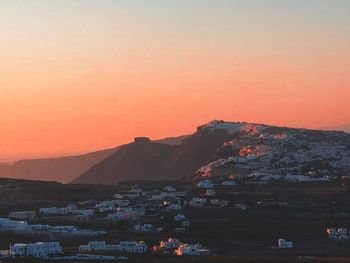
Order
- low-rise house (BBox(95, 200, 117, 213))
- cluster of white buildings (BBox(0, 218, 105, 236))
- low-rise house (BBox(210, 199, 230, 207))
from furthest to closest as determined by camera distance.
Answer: low-rise house (BBox(210, 199, 230, 207)), low-rise house (BBox(95, 200, 117, 213)), cluster of white buildings (BBox(0, 218, 105, 236))

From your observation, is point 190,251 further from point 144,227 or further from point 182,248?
point 144,227

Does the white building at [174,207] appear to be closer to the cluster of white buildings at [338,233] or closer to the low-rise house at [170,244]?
the cluster of white buildings at [338,233]

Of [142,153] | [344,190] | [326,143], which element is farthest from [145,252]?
[142,153]

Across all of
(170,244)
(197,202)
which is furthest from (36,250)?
(197,202)

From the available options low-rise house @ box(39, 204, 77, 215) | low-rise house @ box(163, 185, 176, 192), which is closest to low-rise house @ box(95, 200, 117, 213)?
low-rise house @ box(39, 204, 77, 215)

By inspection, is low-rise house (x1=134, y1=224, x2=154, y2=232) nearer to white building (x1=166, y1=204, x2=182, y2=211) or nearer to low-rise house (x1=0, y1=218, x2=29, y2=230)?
low-rise house (x1=0, y1=218, x2=29, y2=230)

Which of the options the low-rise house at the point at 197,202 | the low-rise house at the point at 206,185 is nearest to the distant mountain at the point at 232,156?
the low-rise house at the point at 206,185
